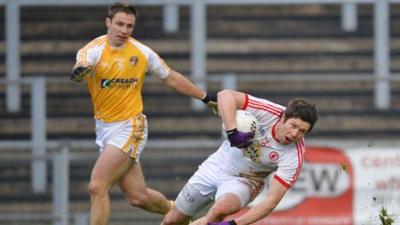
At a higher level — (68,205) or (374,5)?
(374,5)

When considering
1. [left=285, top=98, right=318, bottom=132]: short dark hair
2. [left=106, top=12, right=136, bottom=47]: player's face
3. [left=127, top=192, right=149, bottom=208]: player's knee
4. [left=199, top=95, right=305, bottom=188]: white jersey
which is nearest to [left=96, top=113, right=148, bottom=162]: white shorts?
[left=127, top=192, right=149, bottom=208]: player's knee

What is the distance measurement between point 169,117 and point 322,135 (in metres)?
1.69

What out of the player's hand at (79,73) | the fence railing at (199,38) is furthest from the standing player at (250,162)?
the fence railing at (199,38)

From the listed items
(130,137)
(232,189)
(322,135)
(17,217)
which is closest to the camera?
(232,189)

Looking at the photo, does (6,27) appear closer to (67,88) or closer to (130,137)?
(67,88)

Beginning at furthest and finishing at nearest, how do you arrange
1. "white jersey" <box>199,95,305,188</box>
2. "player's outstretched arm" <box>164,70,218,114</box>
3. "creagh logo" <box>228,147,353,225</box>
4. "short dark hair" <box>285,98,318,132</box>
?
"creagh logo" <box>228,147,353,225</box>, "player's outstretched arm" <box>164,70,218,114</box>, "white jersey" <box>199,95,305,188</box>, "short dark hair" <box>285,98,318,132</box>

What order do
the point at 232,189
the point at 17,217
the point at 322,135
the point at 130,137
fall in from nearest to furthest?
the point at 232,189 → the point at 130,137 → the point at 17,217 → the point at 322,135

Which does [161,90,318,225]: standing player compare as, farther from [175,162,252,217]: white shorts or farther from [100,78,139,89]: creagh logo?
[100,78,139,89]: creagh logo

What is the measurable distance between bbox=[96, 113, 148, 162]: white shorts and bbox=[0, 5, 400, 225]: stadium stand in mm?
3820

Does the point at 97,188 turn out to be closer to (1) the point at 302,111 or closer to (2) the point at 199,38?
(1) the point at 302,111

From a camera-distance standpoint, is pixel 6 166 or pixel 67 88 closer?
pixel 6 166

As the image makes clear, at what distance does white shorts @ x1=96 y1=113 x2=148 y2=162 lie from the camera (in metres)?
14.5

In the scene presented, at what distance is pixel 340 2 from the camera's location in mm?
19844

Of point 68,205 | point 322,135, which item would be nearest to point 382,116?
point 322,135
